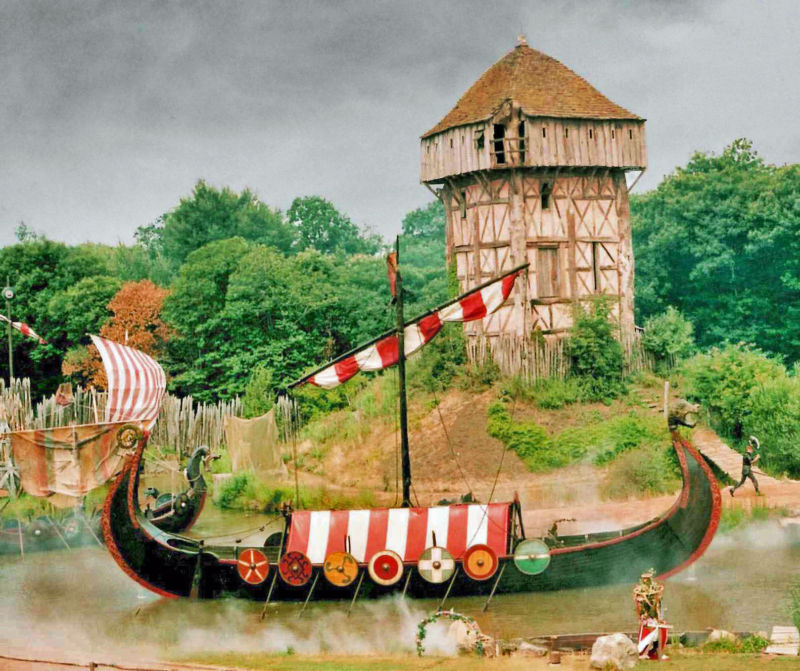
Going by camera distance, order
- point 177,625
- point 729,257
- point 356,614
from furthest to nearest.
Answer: point 729,257 → point 177,625 → point 356,614

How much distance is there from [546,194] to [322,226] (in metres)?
37.9

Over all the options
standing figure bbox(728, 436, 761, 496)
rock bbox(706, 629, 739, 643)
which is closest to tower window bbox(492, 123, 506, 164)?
standing figure bbox(728, 436, 761, 496)

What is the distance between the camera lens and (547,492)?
1218 inches

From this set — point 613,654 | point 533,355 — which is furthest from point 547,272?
point 613,654

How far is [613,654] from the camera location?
585 inches

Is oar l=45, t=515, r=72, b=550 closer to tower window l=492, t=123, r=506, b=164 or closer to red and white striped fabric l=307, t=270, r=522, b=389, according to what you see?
red and white striped fabric l=307, t=270, r=522, b=389

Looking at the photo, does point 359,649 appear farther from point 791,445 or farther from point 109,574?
point 791,445

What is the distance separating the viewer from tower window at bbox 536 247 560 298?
120ft

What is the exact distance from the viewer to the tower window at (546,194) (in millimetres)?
36844

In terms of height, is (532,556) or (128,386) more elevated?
(128,386)

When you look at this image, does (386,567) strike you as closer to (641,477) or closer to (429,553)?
(429,553)

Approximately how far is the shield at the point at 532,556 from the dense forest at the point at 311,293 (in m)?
20.1

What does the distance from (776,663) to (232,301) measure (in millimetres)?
29991

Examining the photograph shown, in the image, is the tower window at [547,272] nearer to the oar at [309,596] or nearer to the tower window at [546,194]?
the tower window at [546,194]
